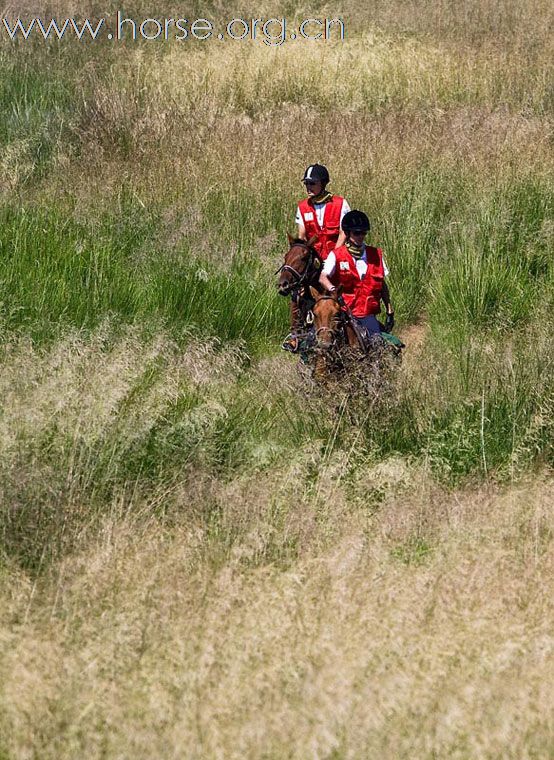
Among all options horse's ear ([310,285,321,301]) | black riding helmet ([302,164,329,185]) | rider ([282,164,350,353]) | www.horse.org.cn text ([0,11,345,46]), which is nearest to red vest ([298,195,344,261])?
rider ([282,164,350,353])

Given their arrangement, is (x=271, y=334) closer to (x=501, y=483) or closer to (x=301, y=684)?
(x=501, y=483)

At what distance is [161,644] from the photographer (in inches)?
185

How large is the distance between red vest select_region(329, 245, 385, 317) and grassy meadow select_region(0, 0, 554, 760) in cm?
66

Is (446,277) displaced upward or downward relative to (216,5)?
downward

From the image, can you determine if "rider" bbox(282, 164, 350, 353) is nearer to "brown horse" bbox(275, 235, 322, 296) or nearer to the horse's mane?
the horse's mane

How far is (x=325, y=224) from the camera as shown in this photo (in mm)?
10836

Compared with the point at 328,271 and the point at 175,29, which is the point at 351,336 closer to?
the point at 328,271

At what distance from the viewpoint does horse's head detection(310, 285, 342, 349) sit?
823cm

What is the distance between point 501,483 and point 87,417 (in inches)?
98.3

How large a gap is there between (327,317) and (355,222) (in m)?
1.11

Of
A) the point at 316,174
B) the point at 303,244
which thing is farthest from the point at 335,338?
the point at 316,174

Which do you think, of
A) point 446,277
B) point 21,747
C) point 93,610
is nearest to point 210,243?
point 446,277

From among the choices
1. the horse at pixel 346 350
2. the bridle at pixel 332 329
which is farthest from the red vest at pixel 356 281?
the bridle at pixel 332 329

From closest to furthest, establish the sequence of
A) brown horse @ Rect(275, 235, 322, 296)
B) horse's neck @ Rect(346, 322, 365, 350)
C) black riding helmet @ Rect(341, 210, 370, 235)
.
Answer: horse's neck @ Rect(346, 322, 365, 350) → black riding helmet @ Rect(341, 210, 370, 235) → brown horse @ Rect(275, 235, 322, 296)
